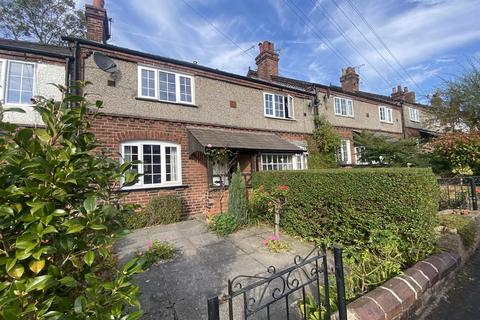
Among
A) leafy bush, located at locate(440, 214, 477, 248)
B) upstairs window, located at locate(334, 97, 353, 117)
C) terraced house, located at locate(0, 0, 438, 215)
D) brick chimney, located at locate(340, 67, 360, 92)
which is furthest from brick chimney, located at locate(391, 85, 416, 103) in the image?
leafy bush, located at locate(440, 214, 477, 248)

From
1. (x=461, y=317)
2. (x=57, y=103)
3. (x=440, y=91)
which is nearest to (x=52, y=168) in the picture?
(x=57, y=103)

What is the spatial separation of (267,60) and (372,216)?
12.7m

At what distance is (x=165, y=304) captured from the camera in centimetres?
326

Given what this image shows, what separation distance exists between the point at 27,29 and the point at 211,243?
74.7 feet

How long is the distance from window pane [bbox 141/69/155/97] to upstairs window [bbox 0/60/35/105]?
10.7 ft

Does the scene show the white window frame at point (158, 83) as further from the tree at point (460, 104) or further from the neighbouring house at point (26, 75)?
the tree at point (460, 104)

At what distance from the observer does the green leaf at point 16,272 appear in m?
1.03

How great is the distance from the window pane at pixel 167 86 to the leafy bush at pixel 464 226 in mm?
9167

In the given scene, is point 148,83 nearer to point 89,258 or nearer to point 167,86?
point 167,86

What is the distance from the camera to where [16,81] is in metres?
7.33

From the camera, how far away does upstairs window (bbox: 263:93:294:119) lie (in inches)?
496

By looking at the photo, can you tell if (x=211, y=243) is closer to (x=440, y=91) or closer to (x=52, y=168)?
(x=52, y=168)

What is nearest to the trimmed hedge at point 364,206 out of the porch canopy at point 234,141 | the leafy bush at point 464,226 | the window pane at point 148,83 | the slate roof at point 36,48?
the leafy bush at point 464,226

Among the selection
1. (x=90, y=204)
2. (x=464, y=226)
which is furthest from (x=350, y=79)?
(x=90, y=204)
